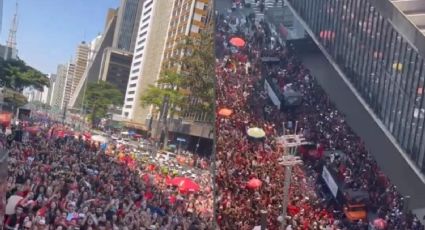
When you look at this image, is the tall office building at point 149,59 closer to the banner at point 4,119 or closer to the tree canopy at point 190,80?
the tree canopy at point 190,80

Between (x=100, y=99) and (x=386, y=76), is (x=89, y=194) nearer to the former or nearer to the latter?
(x=386, y=76)

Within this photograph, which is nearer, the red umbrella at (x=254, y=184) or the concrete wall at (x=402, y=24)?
the red umbrella at (x=254, y=184)

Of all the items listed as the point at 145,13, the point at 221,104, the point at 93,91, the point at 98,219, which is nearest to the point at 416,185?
the point at 221,104

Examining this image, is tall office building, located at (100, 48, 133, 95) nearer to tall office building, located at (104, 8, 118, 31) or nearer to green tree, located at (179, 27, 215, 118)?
tall office building, located at (104, 8, 118, 31)

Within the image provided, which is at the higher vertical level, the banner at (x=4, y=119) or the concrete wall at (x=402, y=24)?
the concrete wall at (x=402, y=24)

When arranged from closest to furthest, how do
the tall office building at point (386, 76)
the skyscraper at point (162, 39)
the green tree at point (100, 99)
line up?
the tall office building at point (386, 76) → the skyscraper at point (162, 39) → the green tree at point (100, 99)

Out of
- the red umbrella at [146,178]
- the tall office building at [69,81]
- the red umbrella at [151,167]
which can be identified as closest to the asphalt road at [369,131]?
the red umbrella at [151,167]

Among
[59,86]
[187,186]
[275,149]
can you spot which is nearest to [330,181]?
[275,149]

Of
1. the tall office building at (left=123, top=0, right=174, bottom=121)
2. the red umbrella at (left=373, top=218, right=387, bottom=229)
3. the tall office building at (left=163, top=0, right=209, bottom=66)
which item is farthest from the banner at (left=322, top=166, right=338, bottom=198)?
the tall office building at (left=123, top=0, right=174, bottom=121)
